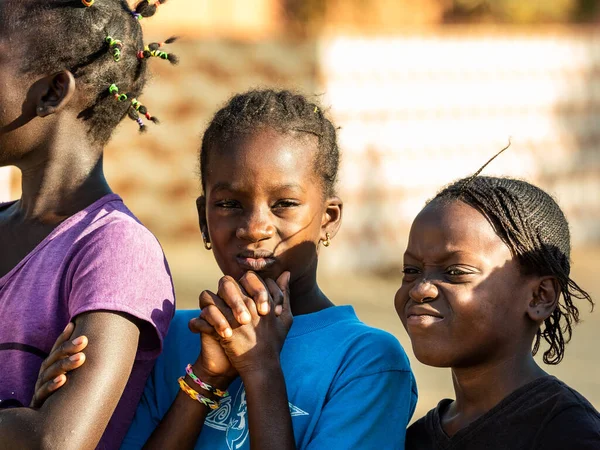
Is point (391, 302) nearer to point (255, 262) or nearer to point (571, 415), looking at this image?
point (255, 262)

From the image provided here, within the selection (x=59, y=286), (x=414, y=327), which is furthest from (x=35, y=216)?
(x=414, y=327)

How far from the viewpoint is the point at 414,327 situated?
103 inches

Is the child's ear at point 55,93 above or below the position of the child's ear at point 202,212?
above

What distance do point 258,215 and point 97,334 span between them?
56 cm

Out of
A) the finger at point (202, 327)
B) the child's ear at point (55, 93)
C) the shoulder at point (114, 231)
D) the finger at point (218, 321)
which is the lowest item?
the finger at point (202, 327)

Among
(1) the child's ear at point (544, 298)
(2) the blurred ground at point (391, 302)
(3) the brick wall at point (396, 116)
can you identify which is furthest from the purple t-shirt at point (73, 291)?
(3) the brick wall at point (396, 116)

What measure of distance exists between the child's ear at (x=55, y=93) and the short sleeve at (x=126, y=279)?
35cm

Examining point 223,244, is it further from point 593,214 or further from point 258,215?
point 593,214

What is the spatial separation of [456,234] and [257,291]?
51 cm

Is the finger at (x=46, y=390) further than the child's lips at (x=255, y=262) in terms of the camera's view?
No

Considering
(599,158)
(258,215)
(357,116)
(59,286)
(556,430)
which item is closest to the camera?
(556,430)

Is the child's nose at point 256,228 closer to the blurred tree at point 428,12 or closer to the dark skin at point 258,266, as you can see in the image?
the dark skin at point 258,266

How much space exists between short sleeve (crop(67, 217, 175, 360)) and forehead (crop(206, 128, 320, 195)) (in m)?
0.29

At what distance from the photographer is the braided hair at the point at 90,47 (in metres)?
2.72
